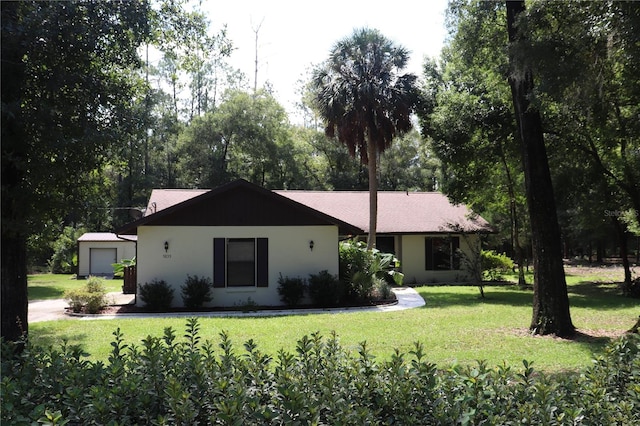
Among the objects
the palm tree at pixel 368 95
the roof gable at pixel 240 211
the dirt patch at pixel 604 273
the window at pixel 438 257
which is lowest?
the dirt patch at pixel 604 273

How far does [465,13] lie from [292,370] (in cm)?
1155

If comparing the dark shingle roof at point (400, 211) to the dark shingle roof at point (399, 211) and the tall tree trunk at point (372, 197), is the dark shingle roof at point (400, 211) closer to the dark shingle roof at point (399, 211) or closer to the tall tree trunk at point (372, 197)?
the dark shingle roof at point (399, 211)

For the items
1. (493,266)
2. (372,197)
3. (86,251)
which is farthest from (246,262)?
(86,251)

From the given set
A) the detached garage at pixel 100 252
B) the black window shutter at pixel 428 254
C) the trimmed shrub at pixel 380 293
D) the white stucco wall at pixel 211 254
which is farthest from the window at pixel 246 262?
the detached garage at pixel 100 252

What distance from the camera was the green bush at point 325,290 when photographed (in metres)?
15.6

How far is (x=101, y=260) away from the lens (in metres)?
30.0

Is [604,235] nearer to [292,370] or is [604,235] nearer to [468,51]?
[468,51]

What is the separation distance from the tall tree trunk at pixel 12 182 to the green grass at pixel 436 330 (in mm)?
2205

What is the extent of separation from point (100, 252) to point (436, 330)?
80.3ft

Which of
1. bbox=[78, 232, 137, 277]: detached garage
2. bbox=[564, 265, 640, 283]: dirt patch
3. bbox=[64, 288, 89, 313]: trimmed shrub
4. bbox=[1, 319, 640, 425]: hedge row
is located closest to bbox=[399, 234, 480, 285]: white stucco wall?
bbox=[564, 265, 640, 283]: dirt patch

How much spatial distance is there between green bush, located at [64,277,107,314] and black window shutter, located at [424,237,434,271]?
14.1 m

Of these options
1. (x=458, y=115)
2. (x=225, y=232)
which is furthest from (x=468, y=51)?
(x=225, y=232)

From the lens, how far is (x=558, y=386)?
3.53 m

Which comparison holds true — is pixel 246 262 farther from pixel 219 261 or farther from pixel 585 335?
pixel 585 335
